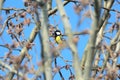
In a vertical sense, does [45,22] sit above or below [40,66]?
above

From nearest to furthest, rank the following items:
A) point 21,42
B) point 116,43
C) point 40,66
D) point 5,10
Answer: point 40,66 < point 116,43 < point 21,42 < point 5,10

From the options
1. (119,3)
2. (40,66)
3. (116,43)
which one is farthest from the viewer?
(119,3)

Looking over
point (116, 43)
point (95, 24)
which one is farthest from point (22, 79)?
point (116, 43)

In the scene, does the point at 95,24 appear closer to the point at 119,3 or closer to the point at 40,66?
the point at 40,66

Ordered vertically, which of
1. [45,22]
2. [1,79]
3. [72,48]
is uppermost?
[45,22]

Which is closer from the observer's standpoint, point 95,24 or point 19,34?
point 95,24

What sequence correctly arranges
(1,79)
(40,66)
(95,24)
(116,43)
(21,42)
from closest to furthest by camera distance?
1. (95,24)
2. (40,66)
3. (1,79)
4. (116,43)
5. (21,42)

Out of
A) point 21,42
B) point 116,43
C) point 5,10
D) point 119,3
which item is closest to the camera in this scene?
point 116,43

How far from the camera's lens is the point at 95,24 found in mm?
2189

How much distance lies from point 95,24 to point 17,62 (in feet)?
1.93

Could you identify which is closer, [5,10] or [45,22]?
[45,22]

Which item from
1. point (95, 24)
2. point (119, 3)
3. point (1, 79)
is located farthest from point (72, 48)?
point (119, 3)

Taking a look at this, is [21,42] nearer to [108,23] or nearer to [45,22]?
[108,23]

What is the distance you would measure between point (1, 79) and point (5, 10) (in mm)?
1780
